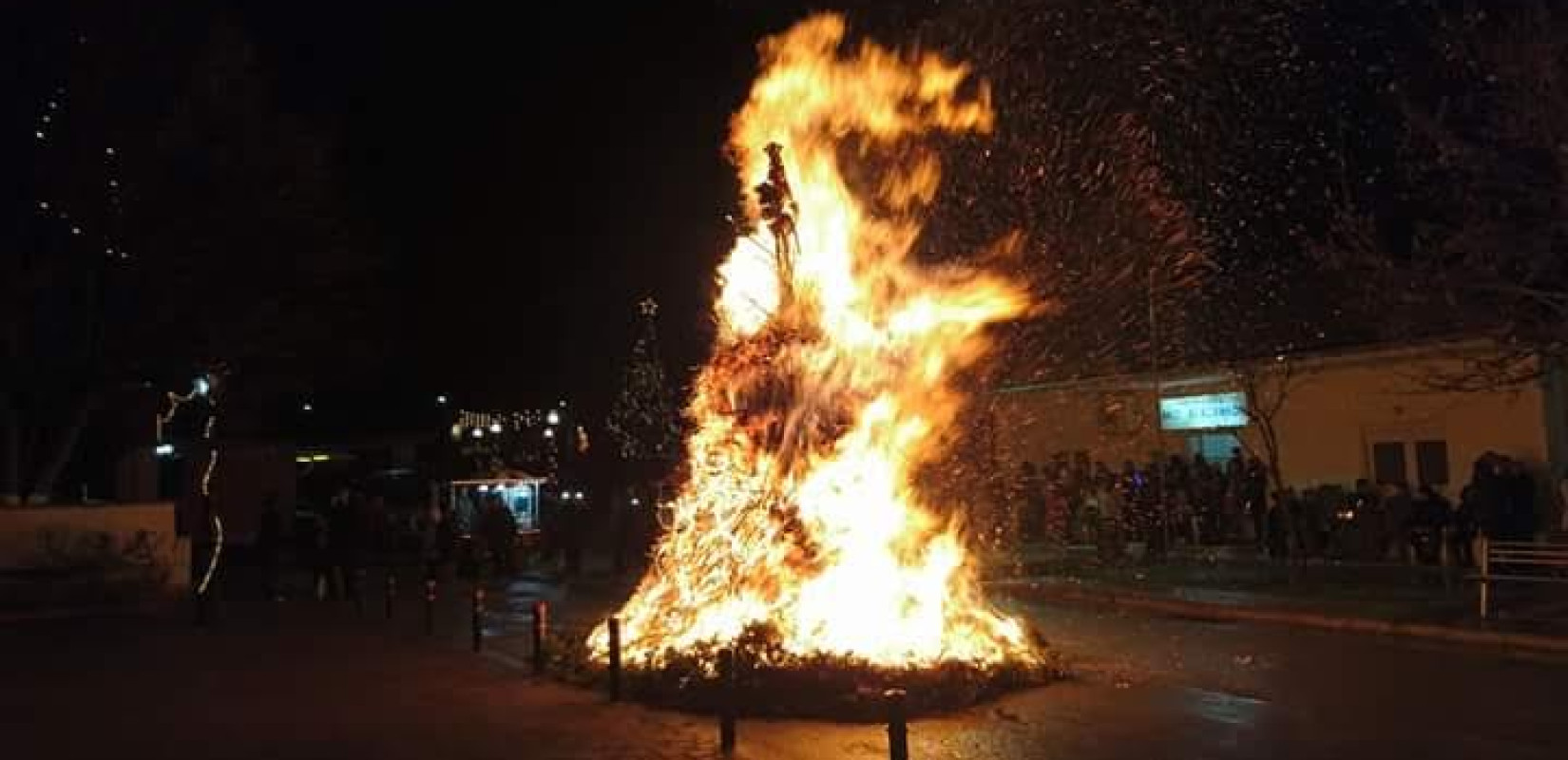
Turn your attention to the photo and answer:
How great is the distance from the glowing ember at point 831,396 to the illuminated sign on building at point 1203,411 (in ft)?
40.1

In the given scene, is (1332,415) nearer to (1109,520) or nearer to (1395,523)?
(1395,523)

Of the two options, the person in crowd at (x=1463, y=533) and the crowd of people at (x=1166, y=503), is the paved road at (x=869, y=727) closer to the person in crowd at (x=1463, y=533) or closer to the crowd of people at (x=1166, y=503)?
the person in crowd at (x=1463, y=533)

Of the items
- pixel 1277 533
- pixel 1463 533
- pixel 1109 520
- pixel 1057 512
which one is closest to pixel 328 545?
pixel 1109 520

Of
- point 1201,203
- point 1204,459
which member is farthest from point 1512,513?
point 1204,459

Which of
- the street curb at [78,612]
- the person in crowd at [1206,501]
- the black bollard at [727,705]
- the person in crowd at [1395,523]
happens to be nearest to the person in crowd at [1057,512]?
the person in crowd at [1206,501]

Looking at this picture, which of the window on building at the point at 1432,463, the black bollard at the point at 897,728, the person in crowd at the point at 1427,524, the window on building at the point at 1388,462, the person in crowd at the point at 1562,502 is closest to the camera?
the black bollard at the point at 897,728

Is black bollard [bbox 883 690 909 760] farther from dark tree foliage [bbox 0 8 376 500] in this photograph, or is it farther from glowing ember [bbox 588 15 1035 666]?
dark tree foliage [bbox 0 8 376 500]

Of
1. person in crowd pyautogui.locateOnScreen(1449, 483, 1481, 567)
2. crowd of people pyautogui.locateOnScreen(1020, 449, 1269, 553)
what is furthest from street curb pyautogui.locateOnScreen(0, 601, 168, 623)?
person in crowd pyautogui.locateOnScreen(1449, 483, 1481, 567)

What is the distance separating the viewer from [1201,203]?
18.7 meters

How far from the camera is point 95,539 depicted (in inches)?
899

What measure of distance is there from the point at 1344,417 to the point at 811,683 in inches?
623

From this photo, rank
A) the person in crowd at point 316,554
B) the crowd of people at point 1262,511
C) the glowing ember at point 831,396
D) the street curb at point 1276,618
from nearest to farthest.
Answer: the glowing ember at point 831,396 → the street curb at point 1276,618 → the crowd of people at point 1262,511 → the person in crowd at point 316,554

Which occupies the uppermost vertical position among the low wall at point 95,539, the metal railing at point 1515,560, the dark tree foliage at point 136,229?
the dark tree foliage at point 136,229

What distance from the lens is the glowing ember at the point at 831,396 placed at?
11891 mm
